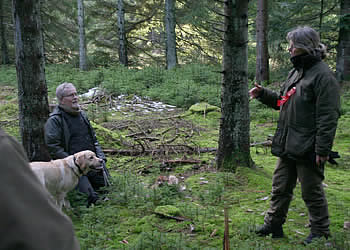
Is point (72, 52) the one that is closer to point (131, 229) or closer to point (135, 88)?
point (135, 88)

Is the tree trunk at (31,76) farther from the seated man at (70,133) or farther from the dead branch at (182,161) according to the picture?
the dead branch at (182,161)

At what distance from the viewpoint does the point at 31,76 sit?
16.5 ft

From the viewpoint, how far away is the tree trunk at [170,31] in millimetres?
20688

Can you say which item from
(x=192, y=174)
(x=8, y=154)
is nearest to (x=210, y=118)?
(x=192, y=174)

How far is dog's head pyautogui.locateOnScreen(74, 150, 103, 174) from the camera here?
4.98m

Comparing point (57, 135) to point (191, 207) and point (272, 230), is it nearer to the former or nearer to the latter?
point (191, 207)

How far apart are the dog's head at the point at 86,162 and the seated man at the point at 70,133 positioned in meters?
0.56

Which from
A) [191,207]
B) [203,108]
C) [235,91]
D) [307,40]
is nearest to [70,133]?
[191,207]

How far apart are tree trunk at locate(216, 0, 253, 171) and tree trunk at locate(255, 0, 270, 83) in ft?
34.5

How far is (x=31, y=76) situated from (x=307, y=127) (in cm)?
393

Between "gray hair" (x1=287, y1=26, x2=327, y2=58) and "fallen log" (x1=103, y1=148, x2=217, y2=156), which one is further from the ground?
"gray hair" (x1=287, y1=26, x2=327, y2=58)

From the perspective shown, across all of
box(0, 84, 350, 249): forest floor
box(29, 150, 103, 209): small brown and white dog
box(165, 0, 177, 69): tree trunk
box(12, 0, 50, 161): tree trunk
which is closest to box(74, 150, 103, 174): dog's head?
box(29, 150, 103, 209): small brown and white dog

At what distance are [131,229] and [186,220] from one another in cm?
77

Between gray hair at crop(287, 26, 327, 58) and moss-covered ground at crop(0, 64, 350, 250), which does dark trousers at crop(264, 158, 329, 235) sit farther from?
gray hair at crop(287, 26, 327, 58)
